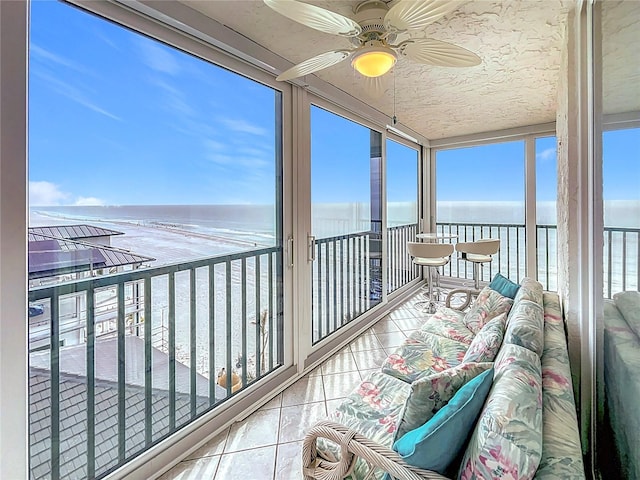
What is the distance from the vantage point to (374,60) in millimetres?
1656

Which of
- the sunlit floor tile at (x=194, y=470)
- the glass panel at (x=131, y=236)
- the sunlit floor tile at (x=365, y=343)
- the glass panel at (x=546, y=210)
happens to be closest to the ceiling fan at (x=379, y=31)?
the glass panel at (x=131, y=236)

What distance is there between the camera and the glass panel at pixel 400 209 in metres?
4.41

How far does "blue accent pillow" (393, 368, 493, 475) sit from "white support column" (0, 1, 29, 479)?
1.39 metres

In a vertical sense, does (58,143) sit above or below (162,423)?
above

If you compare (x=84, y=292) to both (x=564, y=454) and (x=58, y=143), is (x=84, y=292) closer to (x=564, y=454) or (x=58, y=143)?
(x=58, y=143)

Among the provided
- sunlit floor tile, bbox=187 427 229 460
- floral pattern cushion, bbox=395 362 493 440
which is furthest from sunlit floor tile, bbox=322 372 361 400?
floral pattern cushion, bbox=395 362 493 440

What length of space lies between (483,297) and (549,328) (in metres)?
0.79

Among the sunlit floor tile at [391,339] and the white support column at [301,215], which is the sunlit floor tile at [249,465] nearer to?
the white support column at [301,215]

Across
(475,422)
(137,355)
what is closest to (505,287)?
(475,422)

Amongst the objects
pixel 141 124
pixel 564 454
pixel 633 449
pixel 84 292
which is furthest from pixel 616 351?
pixel 141 124

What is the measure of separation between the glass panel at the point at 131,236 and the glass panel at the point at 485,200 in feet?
12.4

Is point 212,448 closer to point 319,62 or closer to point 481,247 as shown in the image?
point 319,62

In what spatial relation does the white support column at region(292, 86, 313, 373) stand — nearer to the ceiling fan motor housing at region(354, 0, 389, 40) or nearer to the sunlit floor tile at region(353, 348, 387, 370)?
the sunlit floor tile at region(353, 348, 387, 370)

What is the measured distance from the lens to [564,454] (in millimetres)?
801
